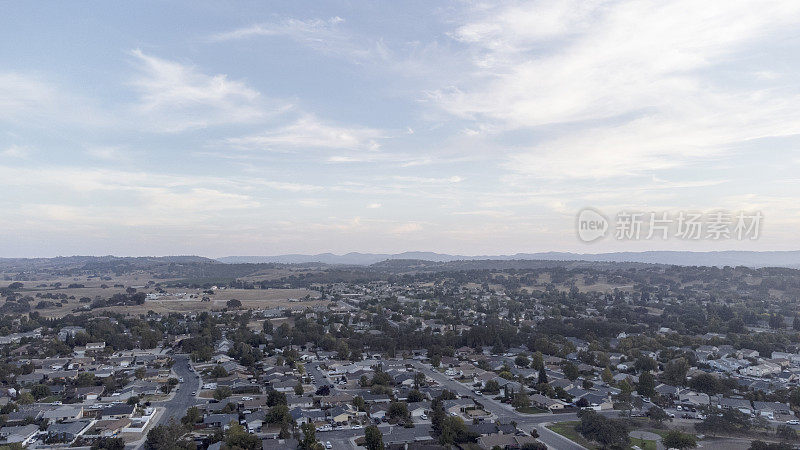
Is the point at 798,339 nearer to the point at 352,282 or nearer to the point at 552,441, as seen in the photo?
the point at 552,441

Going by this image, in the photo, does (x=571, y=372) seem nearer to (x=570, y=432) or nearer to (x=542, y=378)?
(x=542, y=378)

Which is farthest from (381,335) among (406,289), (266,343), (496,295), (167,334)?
(406,289)

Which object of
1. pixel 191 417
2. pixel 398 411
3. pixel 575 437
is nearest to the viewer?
pixel 575 437

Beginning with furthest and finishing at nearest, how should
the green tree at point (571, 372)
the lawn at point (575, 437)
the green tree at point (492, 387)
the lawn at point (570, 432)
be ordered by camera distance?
the green tree at point (571, 372), the green tree at point (492, 387), the lawn at point (570, 432), the lawn at point (575, 437)

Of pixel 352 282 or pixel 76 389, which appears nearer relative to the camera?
pixel 76 389

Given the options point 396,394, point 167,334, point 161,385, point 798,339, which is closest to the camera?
point 396,394

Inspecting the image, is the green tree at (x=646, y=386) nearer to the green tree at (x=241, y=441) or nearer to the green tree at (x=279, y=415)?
the green tree at (x=279, y=415)

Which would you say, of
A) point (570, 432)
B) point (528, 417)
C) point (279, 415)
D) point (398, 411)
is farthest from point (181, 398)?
point (570, 432)

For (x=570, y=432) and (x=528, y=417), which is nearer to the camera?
(x=570, y=432)

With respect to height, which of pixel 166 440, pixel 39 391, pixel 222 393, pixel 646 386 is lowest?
pixel 39 391

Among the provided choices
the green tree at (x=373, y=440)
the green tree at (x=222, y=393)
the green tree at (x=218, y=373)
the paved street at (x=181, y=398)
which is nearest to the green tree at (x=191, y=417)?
the paved street at (x=181, y=398)

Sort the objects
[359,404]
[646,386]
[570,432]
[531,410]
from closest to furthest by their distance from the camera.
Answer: [570,432] < [359,404] < [531,410] < [646,386]
